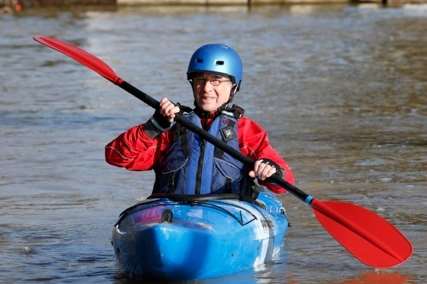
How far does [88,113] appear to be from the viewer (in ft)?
48.7

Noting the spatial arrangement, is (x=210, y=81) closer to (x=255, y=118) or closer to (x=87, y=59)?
(x=87, y=59)

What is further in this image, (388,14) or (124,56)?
(388,14)

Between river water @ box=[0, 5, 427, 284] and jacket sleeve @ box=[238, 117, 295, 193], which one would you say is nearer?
jacket sleeve @ box=[238, 117, 295, 193]

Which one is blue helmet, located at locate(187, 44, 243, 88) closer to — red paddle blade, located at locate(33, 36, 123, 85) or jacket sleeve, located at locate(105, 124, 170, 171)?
jacket sleeve, located at locate(105, 124, 170, 171)

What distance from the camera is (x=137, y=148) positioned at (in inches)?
277

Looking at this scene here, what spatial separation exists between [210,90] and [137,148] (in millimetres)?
525

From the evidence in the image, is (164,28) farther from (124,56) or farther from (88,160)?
(88,160)

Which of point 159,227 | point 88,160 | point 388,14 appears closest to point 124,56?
point 88,160

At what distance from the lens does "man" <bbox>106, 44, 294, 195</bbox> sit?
7.04 m

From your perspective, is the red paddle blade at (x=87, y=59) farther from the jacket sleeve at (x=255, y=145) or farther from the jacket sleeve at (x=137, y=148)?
the jacket sleeve at (x=255, y=145)

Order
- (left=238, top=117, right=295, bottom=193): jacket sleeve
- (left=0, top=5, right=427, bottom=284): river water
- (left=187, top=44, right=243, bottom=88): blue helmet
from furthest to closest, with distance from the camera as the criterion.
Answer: (left=0, top=5, right=427, bottom=284): river water → (left=238, top=117, right=295, bottom=193): jacket sleeve → (left=187, top=44, right=243, bottom=88): blue helmet

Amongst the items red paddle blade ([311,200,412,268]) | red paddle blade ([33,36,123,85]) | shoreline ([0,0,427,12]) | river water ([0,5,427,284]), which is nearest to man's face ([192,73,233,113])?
red paddle blade ([33,36,123,85])

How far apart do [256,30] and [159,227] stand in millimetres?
23419

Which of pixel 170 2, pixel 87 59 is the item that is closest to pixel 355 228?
pixel 87 59
